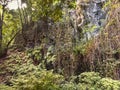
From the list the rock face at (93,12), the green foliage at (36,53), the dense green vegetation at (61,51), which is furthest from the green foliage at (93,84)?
the rock face at (93,12)

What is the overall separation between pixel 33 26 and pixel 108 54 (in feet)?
13.8

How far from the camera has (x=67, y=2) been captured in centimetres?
538

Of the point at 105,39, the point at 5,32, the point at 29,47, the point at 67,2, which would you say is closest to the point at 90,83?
the point at 105,39

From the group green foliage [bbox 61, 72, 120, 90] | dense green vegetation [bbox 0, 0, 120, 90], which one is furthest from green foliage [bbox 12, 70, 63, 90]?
green foliage [bbox 61, 72, 120, 90]

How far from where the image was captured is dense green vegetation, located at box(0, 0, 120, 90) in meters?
6.02

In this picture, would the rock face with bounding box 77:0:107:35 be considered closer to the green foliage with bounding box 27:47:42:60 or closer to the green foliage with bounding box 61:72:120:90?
the green foliage with bounding box 27:47:42:60

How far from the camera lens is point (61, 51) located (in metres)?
7.99

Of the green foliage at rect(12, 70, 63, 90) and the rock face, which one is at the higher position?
the rock face

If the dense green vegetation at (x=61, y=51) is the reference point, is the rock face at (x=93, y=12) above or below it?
above

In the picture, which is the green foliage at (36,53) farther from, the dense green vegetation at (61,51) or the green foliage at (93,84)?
the green foliage at (93,84)

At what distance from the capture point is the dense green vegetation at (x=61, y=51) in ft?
19.7

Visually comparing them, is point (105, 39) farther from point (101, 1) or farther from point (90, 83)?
point (101, 1)

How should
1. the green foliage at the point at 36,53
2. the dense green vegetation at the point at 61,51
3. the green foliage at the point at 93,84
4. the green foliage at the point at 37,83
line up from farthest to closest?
the green foliage at the point at 36,53 → the green foliage at the point at 93,84 → the dense green vegetation at the point at 61,51 → the green foliage at the point at 37,83

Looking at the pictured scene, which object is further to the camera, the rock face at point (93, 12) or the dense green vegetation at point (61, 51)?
the rock face at point (93, 12)
